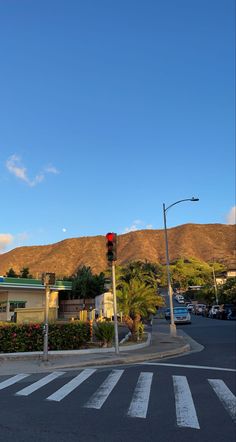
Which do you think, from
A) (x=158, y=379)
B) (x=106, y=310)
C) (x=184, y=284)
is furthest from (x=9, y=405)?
(x=184, y=284)

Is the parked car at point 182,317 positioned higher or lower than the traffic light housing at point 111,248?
lower

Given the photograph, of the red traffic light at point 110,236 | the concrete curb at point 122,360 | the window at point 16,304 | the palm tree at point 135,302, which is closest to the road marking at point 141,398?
the concrete curb at point 122,360

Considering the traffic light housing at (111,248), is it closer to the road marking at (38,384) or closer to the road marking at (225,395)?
the road marking at (38,384)

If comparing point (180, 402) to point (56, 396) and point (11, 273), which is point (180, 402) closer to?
point (56, 396)

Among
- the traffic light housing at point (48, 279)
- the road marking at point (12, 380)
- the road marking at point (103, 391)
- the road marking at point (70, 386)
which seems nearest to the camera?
the road marking at point (103, 391)

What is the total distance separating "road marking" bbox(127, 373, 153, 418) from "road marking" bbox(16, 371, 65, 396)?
2.20 meters

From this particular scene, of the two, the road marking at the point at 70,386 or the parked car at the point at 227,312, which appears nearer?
the road marking at the point at 70,386

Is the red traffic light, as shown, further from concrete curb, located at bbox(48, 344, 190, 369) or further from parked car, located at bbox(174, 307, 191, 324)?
parked car, located at bbox(174, 307, 191, 324)

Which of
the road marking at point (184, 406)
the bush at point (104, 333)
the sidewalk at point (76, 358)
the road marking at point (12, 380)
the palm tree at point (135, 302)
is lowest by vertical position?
the road marking at point (184, 406)

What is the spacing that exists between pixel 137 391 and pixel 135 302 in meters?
12.1

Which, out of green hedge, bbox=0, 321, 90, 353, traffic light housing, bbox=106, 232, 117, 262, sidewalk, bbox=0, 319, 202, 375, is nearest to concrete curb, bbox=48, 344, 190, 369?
sidewalk, bbox=0, 319, 202, 375

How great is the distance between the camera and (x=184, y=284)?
153 meters

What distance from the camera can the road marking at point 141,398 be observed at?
8.05 m

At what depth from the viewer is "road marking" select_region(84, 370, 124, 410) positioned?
8.72 m
